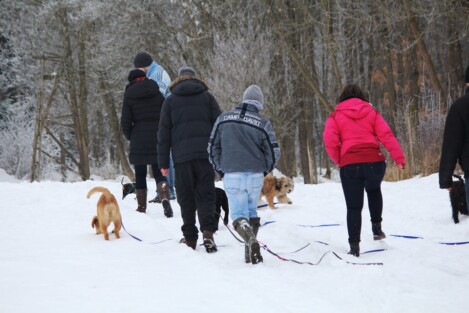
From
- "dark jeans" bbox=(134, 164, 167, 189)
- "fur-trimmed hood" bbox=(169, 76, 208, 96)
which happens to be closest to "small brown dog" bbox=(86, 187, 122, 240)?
"fur-trimmed hood" bbox=(169, 76, 208, 96)

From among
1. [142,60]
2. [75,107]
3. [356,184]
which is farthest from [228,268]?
[75,107]

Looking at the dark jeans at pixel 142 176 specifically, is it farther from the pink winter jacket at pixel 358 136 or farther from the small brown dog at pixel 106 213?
the pink winter jacket at pixel 358 136

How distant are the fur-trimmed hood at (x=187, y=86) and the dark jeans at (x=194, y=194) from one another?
789 mm

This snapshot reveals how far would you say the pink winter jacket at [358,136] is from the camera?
562 centimetres

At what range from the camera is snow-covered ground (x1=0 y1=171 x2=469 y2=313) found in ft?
12.1

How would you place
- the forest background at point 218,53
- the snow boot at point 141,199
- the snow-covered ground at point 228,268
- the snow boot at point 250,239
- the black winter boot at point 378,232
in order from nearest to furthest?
the snow-covered ground at point 228,268
the snow boot at point 250,239
the black winter boot at point 378,232
the snow boot at point 141,199
the forest background at point 218,53

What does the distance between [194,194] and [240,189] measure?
32.2 inches

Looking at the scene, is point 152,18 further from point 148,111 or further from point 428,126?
point 148,111

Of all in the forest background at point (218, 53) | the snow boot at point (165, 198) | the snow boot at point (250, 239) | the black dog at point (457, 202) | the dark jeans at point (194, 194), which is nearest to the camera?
the snow boot at point (250, 239)

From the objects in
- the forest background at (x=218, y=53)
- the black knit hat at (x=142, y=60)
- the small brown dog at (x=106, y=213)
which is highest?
the forest background at (x=218, y=53)

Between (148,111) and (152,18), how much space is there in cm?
1615

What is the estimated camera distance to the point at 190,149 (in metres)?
5.71

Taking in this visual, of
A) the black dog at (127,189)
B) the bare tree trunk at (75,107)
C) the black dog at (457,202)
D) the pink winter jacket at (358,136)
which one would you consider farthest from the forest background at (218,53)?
the pink winter jacket at (358,136)

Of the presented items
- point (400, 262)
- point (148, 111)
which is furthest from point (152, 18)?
point (400, 262)
